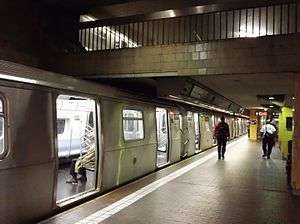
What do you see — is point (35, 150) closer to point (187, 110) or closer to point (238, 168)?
point (238, 168)

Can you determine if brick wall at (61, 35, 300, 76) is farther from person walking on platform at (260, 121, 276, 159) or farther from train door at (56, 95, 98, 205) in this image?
person walking on platform at (260, 121, 276, 159)

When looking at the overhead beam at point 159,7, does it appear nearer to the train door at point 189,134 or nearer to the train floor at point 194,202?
the train floor at point 194,202

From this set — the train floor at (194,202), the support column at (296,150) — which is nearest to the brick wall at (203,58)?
the support column at (296,150)

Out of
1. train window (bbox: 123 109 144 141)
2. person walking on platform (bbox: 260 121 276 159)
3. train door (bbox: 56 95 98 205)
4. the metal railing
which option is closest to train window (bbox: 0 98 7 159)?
train door (bbox: 56 95 98 205)

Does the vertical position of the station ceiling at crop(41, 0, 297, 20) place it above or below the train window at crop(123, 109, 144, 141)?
above

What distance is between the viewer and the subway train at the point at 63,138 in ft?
15.0

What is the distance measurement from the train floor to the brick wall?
2573mm

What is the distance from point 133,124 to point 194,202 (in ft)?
9.67

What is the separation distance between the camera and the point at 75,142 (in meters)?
11.1

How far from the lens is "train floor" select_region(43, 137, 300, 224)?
5.54 m

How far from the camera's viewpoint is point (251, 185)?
27.9 ft

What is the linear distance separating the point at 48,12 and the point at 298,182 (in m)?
7.38

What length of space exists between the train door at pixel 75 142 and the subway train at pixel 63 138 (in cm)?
3

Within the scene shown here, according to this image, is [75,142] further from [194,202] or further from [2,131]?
[2,131]
